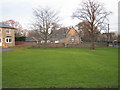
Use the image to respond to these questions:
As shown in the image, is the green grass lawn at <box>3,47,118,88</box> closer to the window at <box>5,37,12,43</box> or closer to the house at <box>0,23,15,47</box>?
the house at <box>0,23,15,47</box>

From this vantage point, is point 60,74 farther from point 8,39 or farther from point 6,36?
point 8,39

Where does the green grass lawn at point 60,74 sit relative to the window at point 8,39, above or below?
below

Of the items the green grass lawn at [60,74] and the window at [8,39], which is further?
the window at [8,39]

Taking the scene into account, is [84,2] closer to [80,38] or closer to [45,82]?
[80,38]

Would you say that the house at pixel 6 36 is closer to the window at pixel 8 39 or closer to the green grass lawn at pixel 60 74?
the window at pixel 8 39

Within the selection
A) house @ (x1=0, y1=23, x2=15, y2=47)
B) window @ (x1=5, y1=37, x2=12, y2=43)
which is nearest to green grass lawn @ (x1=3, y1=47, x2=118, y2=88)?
house @ (x1=0, y1=23, x2=15, y2=47)

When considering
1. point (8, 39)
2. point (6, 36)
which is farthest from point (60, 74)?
point (8, 39)

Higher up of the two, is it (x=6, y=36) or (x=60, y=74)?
(x=6, y=36)

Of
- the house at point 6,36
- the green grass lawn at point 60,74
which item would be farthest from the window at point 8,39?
the green grass lawn at point 60,74

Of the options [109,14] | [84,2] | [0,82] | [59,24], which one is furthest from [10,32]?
[0,82]

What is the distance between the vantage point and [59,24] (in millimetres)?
27016

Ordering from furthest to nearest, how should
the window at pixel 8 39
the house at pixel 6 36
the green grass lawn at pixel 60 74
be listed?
the window at pixel 8 39
the house at pixel 6 36
the green grass lawn at pixel 60 74

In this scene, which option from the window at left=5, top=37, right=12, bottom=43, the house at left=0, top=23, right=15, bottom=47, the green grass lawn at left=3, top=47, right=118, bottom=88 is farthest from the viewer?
the window at left=5, top=37, right=12, bottom=43

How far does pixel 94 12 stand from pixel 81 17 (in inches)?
95.0
